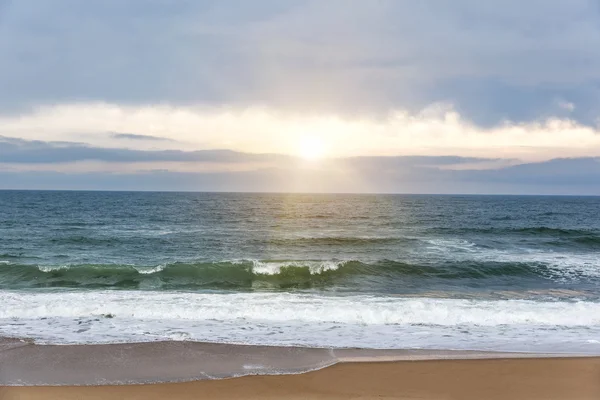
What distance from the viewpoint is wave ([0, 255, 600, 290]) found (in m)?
18.2

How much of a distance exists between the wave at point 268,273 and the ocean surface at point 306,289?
0.07 m

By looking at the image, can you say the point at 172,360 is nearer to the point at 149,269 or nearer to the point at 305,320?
the point at 305,320

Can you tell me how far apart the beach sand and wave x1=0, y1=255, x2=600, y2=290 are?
970cm

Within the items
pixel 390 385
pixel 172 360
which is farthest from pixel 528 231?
pixel 172 360

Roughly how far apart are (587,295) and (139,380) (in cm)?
1480

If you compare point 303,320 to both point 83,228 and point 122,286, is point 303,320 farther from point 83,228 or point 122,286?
point 83,228

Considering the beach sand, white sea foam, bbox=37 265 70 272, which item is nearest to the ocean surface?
white sea foam, bbox=37 265 70 272

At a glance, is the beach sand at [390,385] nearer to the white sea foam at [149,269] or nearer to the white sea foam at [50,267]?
the white sea foam at [149,269]

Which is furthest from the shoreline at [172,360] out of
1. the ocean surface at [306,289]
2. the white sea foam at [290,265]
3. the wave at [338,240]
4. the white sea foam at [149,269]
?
the wave at [338,240]

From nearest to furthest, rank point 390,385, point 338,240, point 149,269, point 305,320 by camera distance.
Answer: point 390,385
point 305,320
point 149,269
point 338,240

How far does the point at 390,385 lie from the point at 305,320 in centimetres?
472

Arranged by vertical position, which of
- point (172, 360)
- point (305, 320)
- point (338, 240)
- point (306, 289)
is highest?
point (338, 240)

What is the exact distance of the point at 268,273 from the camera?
20219 millimetres

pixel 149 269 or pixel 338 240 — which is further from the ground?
pixel 338 240
